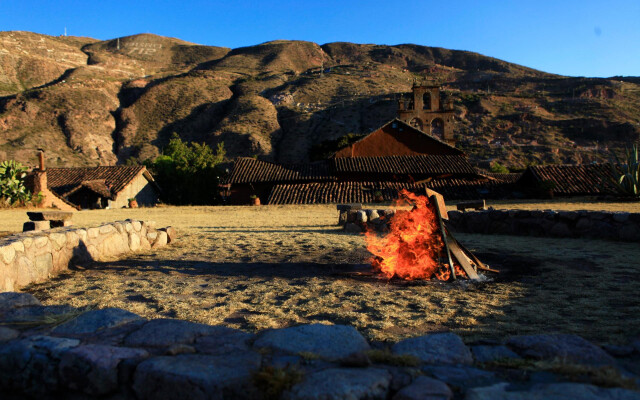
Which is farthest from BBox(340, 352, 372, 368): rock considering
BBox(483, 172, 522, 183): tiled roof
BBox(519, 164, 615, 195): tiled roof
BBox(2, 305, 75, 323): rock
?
BBox(483, 172, 522, 183): tiled roof

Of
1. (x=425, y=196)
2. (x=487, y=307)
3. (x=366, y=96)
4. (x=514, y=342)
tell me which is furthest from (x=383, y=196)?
(x=366, y=96)

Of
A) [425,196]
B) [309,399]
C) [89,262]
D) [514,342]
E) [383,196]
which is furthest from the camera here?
[383,196]

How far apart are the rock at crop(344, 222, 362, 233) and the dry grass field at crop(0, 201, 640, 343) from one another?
2.98m

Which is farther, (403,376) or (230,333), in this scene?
(230,333)

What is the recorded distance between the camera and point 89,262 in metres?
7.01

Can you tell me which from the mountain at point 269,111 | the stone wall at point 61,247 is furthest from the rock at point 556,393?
A: the mountain at point 269,111

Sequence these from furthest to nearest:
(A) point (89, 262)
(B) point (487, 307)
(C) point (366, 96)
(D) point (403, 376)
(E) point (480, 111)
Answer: (C) point (366, 96), (E) point (480, 111), (A) point (89, 262), (B) point (487, 307), (D) point (403, 376)

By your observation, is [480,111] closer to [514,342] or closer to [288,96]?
[288,96]

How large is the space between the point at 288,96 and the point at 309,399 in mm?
70469

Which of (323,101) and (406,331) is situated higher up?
(323,101)

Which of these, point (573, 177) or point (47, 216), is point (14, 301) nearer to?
point (47, 216)

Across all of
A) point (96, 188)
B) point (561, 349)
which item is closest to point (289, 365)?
point (561, 349)

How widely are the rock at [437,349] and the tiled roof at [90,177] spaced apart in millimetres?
34552

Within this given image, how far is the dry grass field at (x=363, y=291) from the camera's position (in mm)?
3936
